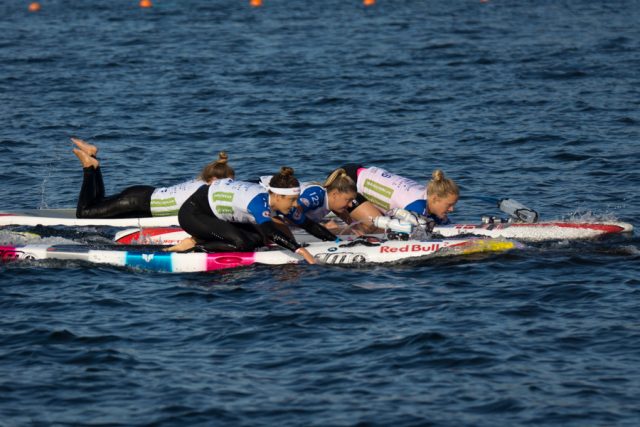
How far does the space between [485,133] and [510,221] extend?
28.1 feet

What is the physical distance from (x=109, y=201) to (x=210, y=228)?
2949 millimetres

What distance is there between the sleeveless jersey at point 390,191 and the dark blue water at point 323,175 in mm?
1425

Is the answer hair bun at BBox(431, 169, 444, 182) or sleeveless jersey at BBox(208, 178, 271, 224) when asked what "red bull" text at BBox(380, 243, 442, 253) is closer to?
hair bun at BBox(431, 169, 444, 182)

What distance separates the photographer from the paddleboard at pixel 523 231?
16.6 meters

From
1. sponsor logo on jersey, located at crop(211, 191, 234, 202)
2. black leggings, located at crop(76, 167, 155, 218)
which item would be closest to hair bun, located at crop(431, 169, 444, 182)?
sponsor logo on jersey, located at crop(211, 191, 234, 202)

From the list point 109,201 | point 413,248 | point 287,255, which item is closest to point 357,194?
point 413,248

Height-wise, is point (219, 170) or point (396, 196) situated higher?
point (219, 170)

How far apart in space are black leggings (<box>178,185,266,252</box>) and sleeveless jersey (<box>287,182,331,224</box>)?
0.58m

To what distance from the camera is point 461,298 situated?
13930 millimetres

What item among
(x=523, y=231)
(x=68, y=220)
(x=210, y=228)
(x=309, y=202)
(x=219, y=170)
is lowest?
(x=523, y=231)

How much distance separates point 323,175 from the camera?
21859 mm

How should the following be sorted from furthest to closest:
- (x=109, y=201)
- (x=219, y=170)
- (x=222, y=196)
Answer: (x=109, y=201) → (x=219, y=170) → (x=222, y=196)

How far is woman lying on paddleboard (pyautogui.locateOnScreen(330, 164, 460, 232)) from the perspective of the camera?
1606 centimetres

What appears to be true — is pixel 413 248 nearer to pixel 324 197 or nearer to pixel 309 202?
pixel 324 197
